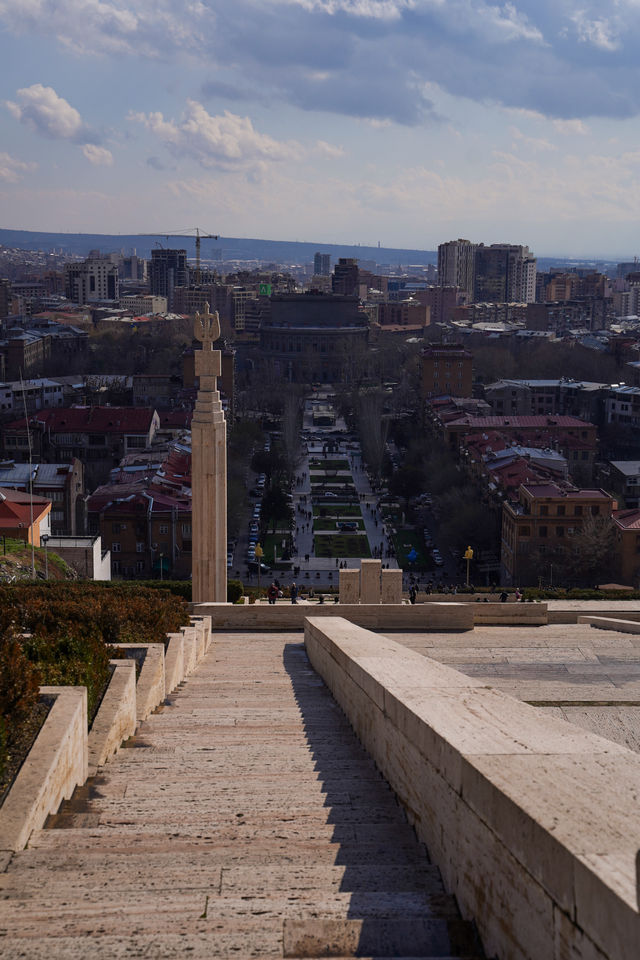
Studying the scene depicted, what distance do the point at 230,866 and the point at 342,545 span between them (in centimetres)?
2925

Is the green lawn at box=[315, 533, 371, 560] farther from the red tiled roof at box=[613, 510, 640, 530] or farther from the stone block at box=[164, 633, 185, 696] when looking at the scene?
the stone block at box=[164, 633, 185, 696]

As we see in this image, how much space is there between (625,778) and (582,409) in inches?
2065

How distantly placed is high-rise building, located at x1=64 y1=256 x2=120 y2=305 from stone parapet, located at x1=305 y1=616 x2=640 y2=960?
11762 centimetres

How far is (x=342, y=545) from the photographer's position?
1266 inches

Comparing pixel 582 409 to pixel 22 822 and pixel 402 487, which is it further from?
pixel 22 822

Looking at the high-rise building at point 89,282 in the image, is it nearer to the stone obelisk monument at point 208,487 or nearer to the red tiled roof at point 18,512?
the red tiled roof at point 18,512

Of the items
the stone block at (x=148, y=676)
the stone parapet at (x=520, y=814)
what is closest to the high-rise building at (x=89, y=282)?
the stone block at (x=148, y=676)

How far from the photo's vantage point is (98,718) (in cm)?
431

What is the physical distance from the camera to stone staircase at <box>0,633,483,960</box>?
253 cm

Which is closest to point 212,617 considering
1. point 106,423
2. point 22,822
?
point 22,822

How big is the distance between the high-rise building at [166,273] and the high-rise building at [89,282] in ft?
22.4

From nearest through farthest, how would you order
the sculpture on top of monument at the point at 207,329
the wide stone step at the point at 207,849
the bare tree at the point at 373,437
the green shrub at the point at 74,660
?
the wide stone step at the point at 207,849, the green shrub at the point at 74,660, the sculpture on top of monument at the point at 207,329, the bare tree at the point at 373,437

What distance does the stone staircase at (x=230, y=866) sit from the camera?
8.30ft

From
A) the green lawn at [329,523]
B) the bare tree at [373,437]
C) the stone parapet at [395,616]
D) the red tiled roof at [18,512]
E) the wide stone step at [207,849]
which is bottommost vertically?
the green lawn at [329,523]
